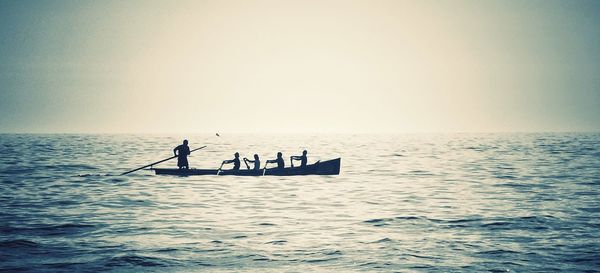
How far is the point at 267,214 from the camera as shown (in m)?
19.3

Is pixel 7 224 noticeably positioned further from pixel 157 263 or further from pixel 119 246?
pixel 157 263

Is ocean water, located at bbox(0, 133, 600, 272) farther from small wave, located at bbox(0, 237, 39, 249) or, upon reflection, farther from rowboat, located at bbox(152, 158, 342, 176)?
rowboat, located at bbox(152, 158, 342, 176)

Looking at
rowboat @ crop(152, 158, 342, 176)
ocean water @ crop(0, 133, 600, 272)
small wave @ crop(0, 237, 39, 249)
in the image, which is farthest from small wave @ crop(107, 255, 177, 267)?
rowboat @ crop(152, 158, 342, 176)

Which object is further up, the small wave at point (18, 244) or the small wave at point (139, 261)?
the small wave at point (18, 244)

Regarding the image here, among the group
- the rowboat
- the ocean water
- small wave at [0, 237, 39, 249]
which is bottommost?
the ocean water

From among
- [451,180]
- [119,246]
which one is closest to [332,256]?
[119,246]

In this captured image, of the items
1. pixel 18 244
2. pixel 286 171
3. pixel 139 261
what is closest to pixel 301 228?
pixel 139 261

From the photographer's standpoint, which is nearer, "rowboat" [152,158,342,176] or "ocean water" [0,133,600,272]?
"ocean water" [0,133,600,272]

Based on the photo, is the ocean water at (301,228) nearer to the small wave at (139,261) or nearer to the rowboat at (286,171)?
the small wave at (139,261)

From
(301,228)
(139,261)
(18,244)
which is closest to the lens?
(139,261)

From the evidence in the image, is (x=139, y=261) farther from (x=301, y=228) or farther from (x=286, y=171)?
(x=286, y=171)

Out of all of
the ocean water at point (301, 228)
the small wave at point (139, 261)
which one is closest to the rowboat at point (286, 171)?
the ocean water at point (301, 228)

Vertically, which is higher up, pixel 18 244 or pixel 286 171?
pixel 286 171

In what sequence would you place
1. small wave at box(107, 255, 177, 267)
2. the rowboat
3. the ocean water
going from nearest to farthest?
small wave at box(107, 255, 177, 267) → the ocean water → the rowboat
